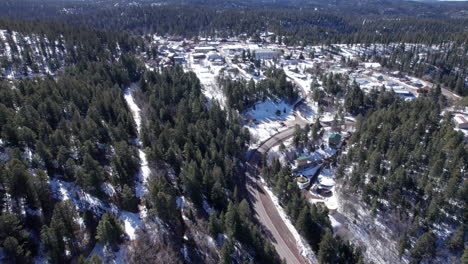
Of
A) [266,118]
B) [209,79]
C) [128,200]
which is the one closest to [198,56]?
[209,79]

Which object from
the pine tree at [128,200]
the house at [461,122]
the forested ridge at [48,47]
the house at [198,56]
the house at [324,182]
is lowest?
the house at [324,182]

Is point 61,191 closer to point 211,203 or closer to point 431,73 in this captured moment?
point 211,203

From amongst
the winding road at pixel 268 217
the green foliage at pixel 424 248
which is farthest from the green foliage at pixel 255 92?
the green foliage at pixel 424 248

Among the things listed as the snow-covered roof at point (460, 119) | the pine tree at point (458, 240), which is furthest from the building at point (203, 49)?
the pine tree at point (458, 240)

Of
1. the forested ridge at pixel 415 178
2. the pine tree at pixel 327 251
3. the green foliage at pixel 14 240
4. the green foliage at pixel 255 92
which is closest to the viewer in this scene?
the green foliage at pixel 14 240

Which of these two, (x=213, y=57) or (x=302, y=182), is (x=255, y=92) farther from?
(x=213, y=57)

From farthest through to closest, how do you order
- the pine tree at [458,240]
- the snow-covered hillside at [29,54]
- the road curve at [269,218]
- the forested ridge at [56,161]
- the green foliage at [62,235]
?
the snow-covered hillside at [29,54] → the road curve at [269,218] → the pine tree at [458,240] → the forested ridge at [56,161] → the green foliage at [62,235]

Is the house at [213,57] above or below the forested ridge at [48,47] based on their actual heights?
below

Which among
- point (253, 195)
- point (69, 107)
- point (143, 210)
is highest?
point (69, 107)

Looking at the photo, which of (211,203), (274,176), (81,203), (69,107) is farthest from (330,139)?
(69,107)

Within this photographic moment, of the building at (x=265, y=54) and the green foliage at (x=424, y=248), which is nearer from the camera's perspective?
the green foliage at (x=424, y=248)

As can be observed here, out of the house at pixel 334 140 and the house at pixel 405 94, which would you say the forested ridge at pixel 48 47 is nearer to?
the house at pixel 334 140
